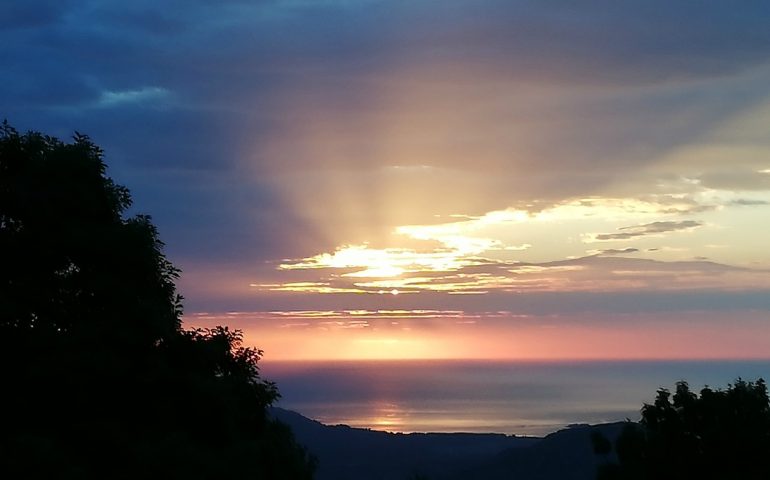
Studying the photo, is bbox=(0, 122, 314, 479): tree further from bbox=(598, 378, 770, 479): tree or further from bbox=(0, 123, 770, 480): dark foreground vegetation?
bbox=(598, 378, 770, 479): tree

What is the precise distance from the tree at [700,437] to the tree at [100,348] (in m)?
10.1

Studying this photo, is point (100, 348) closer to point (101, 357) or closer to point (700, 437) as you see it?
point (101, 357)

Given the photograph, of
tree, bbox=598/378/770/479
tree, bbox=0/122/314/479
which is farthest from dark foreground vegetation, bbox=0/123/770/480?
tree, bbox=598/378/770/479

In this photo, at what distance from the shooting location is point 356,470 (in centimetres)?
7112

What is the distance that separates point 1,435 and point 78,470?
8.31 feet

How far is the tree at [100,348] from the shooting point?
1680 cm

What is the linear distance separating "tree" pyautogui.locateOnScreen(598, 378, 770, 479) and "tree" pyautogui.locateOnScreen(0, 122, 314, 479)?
10116 mm

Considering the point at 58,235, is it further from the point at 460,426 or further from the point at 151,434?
the point at 460,426

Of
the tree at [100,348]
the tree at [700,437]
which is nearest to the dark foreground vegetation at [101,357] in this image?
the tree at [100,348]

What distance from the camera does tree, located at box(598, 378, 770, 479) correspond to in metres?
23.4

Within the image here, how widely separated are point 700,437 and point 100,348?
16.5 metres

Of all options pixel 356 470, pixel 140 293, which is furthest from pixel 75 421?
pixel 356 470

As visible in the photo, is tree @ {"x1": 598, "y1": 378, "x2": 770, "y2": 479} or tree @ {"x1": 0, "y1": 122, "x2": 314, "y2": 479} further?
tree @ {"x1": 598, "y1": 378, "x2": 770, "y2": 479}

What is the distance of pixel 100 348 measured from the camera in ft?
56.8
